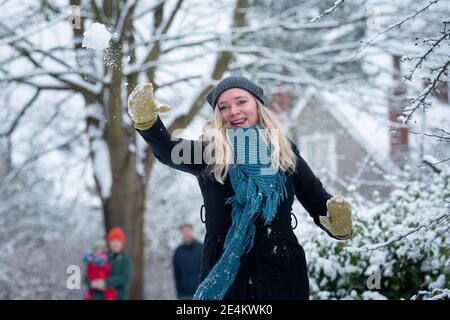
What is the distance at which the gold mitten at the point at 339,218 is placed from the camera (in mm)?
2951

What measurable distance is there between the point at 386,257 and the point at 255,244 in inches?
53.7

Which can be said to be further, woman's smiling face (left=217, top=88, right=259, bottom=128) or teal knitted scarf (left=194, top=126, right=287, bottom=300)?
woman's smiling face (left=217, top=88, right=259, bottom=128)

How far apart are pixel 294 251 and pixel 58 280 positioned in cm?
1287

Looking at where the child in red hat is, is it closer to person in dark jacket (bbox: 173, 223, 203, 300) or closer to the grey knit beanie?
person in dark jacket (bbox: 173, 223, 203, 300)

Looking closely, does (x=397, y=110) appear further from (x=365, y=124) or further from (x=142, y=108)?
(x=142, y=108)

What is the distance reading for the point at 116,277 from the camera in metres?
6.36

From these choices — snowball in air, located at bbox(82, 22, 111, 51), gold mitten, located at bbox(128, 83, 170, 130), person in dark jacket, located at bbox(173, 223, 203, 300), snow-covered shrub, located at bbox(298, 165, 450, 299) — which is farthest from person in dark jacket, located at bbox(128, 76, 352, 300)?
person in dark jacket, located at bbox(173, 223, 203, 300)

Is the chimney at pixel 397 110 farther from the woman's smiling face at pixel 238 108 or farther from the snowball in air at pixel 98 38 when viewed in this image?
the snowball in air at pixel 98 38

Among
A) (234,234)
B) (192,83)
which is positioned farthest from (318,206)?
(192,83)

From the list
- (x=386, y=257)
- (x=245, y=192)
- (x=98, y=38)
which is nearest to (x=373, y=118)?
(x=386, y=257)

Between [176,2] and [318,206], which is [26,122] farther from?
[318,206]

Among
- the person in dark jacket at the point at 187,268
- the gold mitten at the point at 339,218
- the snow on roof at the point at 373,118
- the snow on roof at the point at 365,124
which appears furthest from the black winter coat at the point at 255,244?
the person in dark jacket at the point at 187,268

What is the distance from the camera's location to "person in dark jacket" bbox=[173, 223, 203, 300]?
303 inches

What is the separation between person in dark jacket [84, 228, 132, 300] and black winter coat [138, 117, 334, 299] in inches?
141
